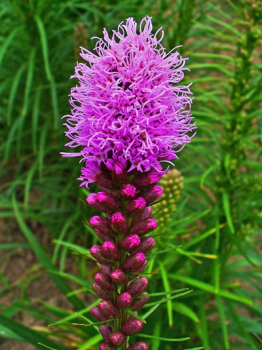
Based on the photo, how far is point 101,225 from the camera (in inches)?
49.3

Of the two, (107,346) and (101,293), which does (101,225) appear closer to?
(101,293)

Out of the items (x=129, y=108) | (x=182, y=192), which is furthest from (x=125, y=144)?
(x=182, y=192)

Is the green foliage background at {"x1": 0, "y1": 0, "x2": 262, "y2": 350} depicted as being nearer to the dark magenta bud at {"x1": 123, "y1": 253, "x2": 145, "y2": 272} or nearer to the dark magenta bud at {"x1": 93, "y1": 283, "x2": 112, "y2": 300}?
the dark magenta bud at {"x1": 93, "y1": 283, "x2": 112, "y2": 300}

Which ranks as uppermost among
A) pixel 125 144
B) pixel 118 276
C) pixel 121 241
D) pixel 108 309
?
pixel 125 144

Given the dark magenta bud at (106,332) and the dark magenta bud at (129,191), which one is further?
the dark magenta bud at (106,332)

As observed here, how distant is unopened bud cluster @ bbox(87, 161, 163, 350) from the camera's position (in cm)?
121

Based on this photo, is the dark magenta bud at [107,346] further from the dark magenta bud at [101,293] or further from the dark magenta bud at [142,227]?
the dark magenta bud at [142,227]

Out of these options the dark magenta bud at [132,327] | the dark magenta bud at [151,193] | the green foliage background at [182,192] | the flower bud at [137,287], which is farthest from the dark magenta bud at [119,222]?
the green foliage background at [182,192]

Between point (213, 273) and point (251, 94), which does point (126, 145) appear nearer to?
point (213, 273)

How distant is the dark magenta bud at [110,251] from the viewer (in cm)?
122

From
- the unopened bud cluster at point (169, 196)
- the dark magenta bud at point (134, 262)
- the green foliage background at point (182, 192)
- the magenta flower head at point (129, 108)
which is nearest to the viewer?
the magenta flower head at point (129, 108)

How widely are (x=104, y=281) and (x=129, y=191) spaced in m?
0.32

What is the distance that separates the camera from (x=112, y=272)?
125 centimetres

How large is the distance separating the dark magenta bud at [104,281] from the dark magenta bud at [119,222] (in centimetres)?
18
